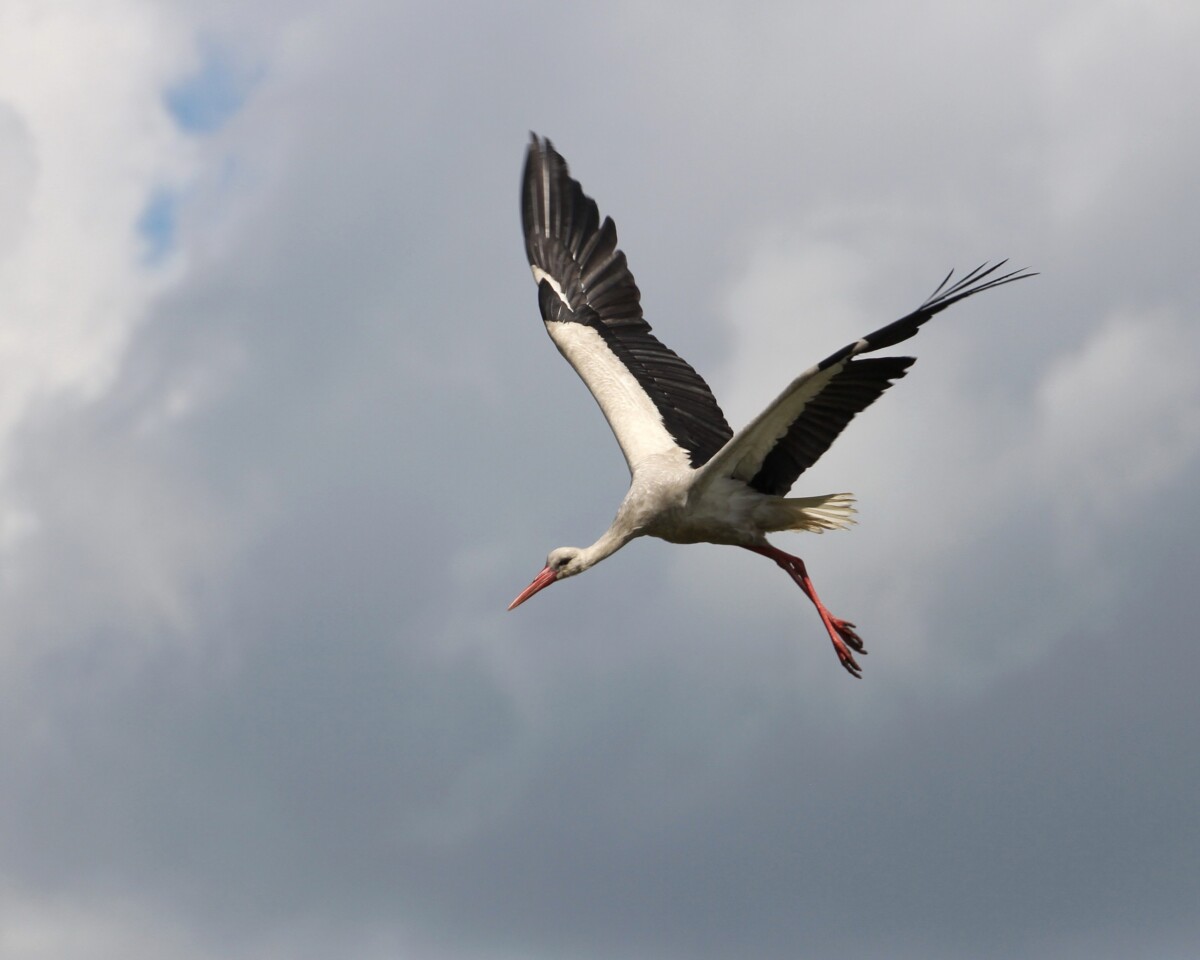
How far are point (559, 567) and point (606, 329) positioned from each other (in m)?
4.09

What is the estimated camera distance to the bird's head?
1662 centimetres

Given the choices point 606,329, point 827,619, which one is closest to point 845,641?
point 827,619

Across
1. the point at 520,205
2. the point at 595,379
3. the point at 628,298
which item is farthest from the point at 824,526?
the point at 520,205

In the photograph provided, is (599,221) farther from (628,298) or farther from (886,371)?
(886,371)

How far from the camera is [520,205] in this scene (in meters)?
21.3

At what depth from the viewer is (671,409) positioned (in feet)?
61.0

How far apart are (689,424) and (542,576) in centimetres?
250

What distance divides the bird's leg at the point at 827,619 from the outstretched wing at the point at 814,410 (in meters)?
0.95

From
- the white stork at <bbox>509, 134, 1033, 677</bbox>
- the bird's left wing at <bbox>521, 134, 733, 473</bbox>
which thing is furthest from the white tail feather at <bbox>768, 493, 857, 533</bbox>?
the bird's left wing at <bbox>521, 134, 733, 473</bbox>

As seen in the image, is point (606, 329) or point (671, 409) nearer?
point (671, 409)

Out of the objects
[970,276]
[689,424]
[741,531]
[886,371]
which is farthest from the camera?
[689,424]

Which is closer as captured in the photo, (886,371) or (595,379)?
(886,371)

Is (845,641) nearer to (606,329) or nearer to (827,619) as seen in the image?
(827,619)

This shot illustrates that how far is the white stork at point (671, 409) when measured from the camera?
14273 millimetres
